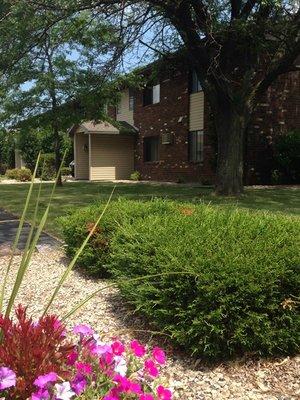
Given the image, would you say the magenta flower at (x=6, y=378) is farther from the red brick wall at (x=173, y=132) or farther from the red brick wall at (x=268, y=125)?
the red brick wall at (x=173, y=132)

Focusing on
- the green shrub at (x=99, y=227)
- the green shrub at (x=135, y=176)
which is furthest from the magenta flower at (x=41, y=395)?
the green shrub at (x=135, y=176)

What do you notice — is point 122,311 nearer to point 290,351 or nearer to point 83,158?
point 290,351

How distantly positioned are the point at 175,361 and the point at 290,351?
0.76 metres

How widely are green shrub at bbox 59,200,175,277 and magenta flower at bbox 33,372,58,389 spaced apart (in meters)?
2.97

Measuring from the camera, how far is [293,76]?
1906cm

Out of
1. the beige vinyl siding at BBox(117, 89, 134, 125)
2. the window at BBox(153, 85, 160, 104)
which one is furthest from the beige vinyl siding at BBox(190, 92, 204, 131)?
the beige vinyl siding at BBox(117, 89, 134, 125)

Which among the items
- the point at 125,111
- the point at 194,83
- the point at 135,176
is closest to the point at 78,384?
the point at 194,83

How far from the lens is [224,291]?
3.22 m

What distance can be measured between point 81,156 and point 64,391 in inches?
1139

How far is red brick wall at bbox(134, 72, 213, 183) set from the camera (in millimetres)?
21516

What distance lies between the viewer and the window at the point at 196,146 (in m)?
21.6

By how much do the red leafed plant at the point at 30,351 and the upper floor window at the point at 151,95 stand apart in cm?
2330

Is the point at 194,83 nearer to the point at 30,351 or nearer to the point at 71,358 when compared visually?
the point at 71,358

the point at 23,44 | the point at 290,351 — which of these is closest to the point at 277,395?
the point at 290,351
